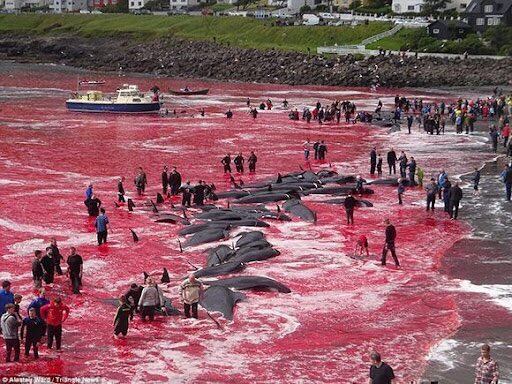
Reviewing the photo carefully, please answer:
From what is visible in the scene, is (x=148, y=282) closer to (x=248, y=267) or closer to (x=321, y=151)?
(x=248, y=267)

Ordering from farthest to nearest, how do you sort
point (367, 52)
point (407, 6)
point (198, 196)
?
1. point (407, 6)
2. point (367, 52)
3. point (198, 196)

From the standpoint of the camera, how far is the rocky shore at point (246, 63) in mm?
92688

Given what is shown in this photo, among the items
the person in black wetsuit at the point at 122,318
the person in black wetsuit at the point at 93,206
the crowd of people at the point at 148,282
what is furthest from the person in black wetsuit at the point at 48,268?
the person in black wetsuit at the point at 93,206

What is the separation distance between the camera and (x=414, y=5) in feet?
437

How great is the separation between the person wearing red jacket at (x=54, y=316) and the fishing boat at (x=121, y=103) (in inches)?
2035

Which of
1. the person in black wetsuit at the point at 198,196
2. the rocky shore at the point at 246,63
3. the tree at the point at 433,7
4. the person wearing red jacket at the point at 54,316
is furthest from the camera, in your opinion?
the tree at the point at 433,7

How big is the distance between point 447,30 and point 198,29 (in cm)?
4719

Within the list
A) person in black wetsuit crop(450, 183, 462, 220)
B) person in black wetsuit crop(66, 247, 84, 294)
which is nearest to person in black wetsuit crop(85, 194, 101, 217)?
person in black wetsuit crop(66, 247, 84, 294)

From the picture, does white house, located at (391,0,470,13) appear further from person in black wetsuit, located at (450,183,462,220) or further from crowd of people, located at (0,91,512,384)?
person in black wetsuit, located at (450,183,462,220)

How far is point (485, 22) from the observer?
Answer: 112 m

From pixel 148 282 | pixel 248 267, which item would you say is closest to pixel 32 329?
pixel 148 282

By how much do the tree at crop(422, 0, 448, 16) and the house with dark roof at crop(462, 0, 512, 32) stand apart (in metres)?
14.4

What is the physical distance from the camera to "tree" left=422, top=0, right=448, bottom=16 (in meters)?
128

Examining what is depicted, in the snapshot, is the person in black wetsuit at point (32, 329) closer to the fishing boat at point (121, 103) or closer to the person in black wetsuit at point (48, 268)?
the person in black wetsuit at point (48, 268)
